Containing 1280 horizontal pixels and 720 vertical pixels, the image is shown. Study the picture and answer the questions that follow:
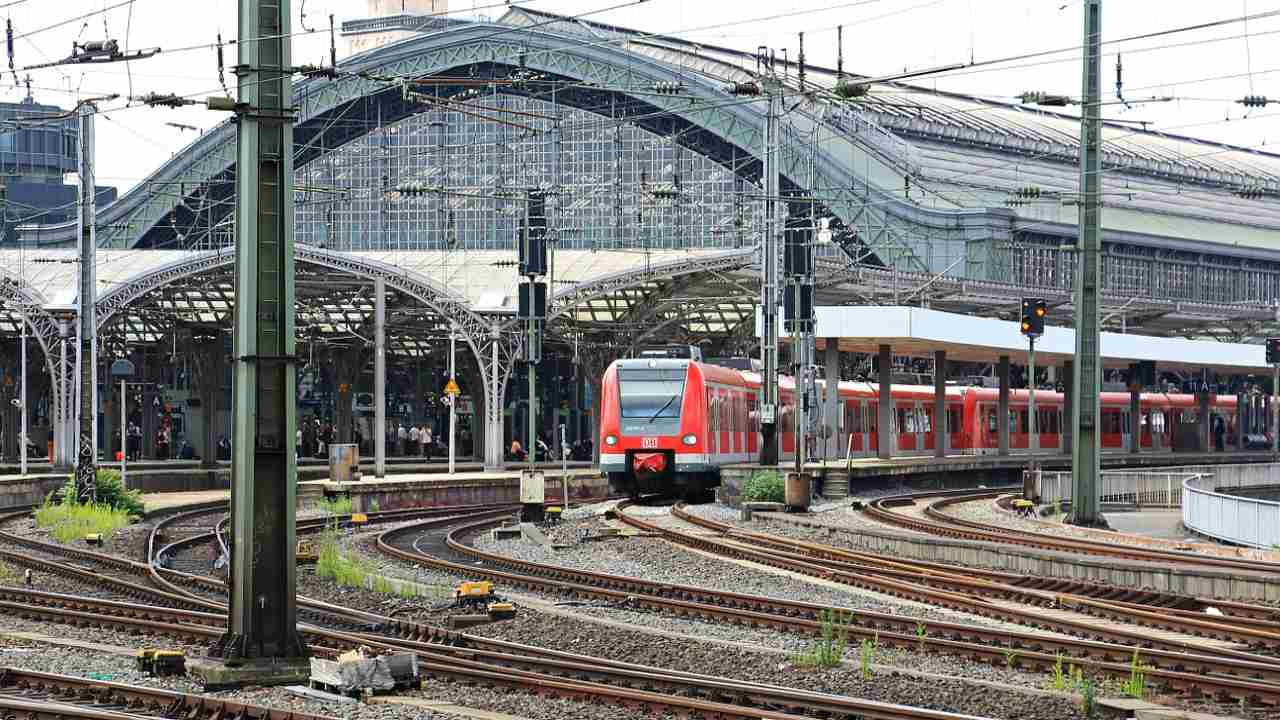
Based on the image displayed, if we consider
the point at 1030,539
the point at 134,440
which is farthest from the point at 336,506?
the point at 134,440

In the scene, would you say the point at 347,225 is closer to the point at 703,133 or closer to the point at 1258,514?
the point at 703,133

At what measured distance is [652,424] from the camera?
39.5 meters

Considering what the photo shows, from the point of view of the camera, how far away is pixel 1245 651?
1598 cm

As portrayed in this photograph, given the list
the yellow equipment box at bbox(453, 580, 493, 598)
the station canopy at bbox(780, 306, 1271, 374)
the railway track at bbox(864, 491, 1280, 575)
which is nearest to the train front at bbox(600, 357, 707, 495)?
the railway track at bbox(864, 491, 1280, 575)

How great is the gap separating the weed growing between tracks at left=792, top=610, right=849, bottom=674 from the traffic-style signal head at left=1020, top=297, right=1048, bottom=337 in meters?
20.8

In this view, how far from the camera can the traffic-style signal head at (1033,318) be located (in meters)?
37.1

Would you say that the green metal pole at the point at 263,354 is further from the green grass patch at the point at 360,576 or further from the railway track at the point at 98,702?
the green grass patch at the point at 360,576

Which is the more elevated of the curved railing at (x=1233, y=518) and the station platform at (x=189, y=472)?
the curved railing at (x=1233, y=518)

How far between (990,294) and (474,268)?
17.5 meters

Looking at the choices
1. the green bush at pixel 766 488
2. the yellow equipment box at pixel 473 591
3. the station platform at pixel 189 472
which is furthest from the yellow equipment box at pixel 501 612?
the station platform at pixel 189 472

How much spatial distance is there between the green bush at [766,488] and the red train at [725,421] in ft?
4.96

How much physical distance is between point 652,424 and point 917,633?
22.7 meters

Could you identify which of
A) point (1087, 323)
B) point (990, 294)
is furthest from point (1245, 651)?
point (990, 294)

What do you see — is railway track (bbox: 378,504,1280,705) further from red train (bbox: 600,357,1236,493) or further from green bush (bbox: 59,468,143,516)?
green bush (bbox: 59,468,143,516)
